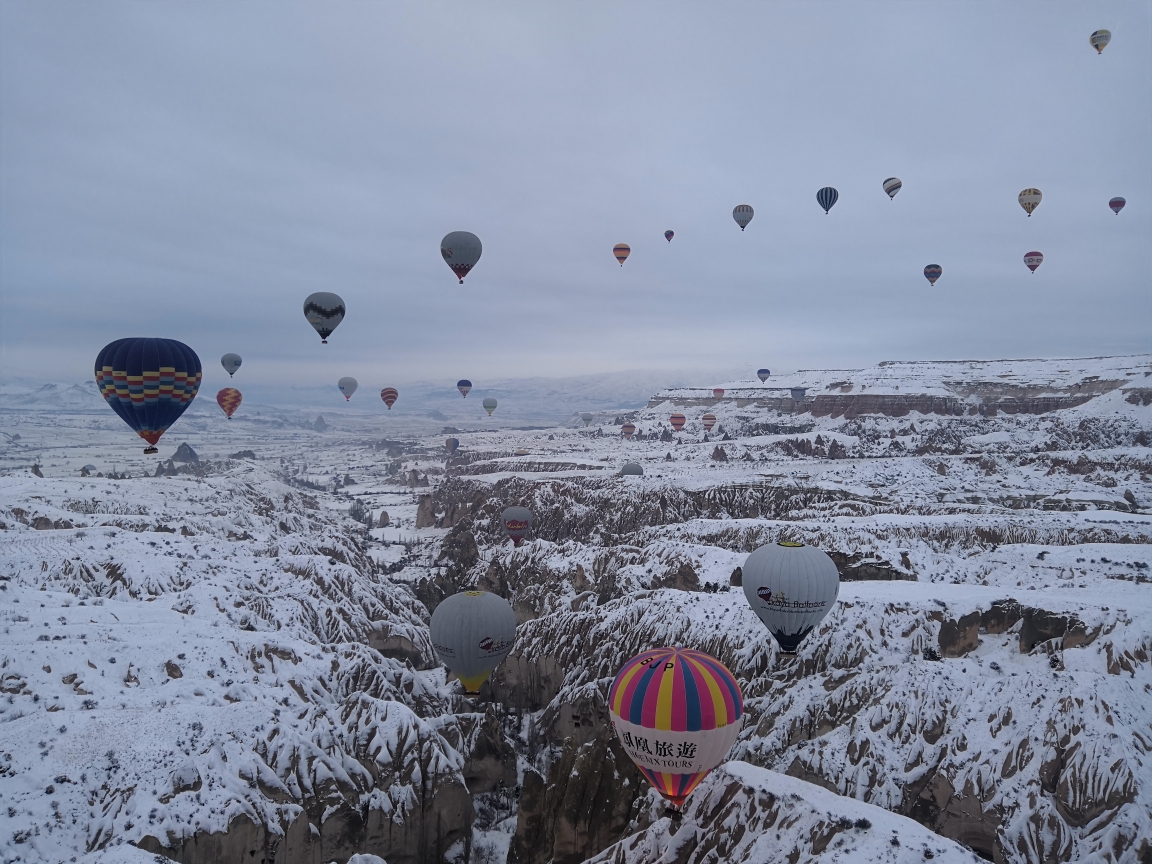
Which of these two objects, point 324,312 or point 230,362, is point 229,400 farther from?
point 324,312

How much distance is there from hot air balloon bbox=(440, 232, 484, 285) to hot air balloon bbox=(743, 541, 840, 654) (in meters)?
30.8

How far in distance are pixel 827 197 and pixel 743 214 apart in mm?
8327

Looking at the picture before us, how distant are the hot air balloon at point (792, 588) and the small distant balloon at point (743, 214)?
45.5 metres

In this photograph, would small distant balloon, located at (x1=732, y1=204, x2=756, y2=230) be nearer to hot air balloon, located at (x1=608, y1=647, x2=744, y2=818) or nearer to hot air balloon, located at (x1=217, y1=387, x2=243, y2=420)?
hot air balloon, located at (x1=608, y1=647, x2=744, y2=818)

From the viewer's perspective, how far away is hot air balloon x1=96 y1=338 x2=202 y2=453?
37.2 metres

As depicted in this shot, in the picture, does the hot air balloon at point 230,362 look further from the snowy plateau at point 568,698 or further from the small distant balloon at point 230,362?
the snowy plateau at point 568,698

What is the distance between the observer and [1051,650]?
30.7m

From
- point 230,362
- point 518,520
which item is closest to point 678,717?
point 518,520

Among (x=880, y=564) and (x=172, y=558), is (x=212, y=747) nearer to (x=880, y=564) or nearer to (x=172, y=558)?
(x=172, y=558)

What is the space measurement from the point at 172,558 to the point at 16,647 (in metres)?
19.0

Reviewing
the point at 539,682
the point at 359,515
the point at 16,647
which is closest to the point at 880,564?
the point at 539,682

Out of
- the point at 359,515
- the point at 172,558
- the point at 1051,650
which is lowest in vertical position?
the point at 359,515

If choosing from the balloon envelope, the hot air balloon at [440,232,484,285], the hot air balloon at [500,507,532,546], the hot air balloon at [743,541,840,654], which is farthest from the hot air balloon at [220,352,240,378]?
the hot air balloon at [743,541,840,654]

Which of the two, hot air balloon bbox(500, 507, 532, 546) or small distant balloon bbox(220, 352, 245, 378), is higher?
small distant balloon bbox(220, 352, 245, 378)
